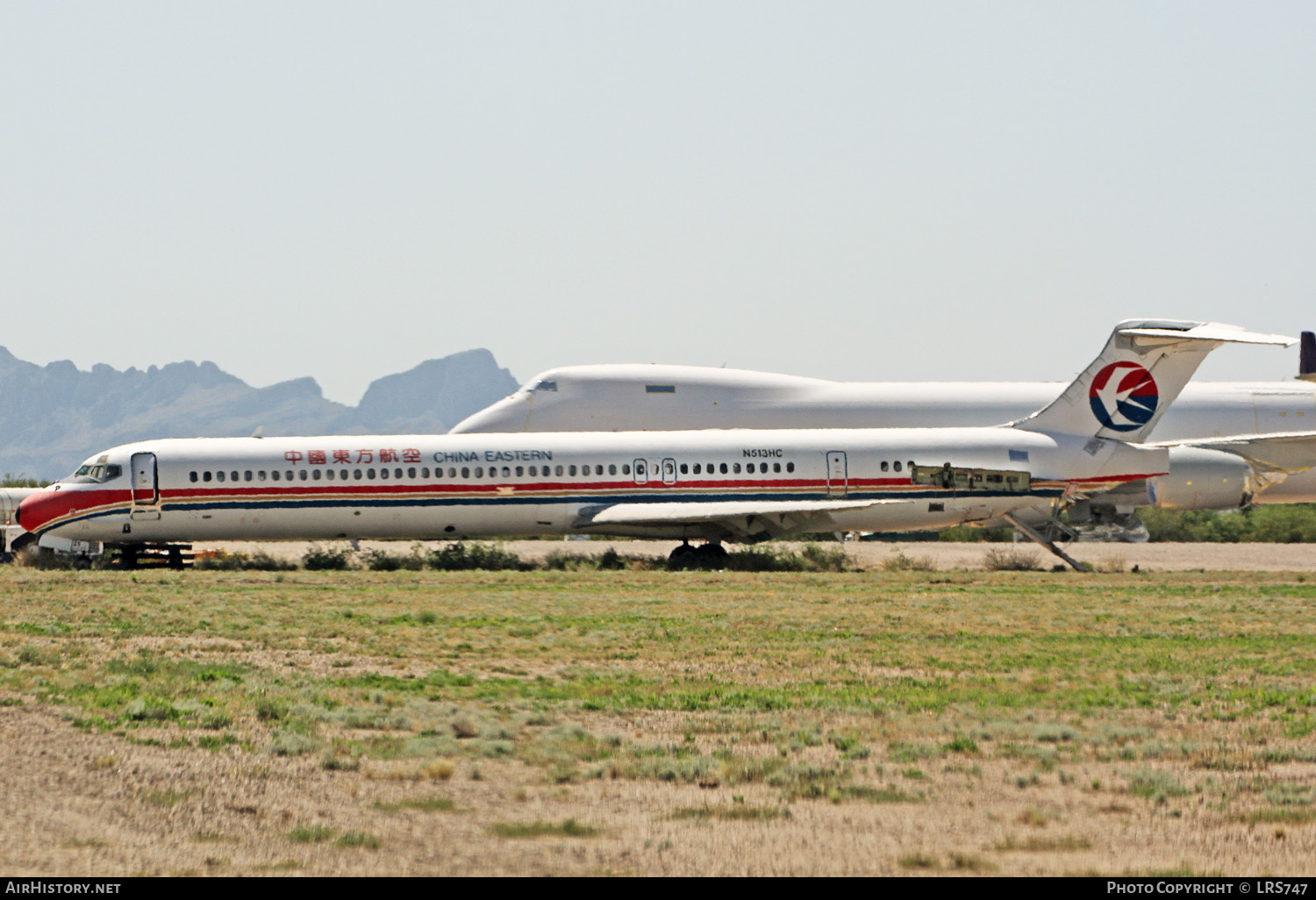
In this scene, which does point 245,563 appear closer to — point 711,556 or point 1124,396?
point 711,556

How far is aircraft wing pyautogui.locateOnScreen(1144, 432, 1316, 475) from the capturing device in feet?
120

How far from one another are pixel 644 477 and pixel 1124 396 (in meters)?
12.8

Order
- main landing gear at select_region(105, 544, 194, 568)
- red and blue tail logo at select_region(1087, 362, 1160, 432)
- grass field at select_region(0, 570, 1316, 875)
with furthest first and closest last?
1. red and blue tail logo at select_region(1087, 362, 1160, 432)
2. main landing gear at select_region(105, 544, 194, 568)
3. grass field at select_region(0, 570, 1316, 875)

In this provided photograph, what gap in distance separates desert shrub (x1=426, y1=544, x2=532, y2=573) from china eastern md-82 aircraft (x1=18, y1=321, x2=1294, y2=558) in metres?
1.15

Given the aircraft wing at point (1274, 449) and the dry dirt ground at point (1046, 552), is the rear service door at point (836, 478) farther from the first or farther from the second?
the aircraft wing at point (1274, 449)

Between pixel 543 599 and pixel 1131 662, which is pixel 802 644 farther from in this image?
pixel 543 599

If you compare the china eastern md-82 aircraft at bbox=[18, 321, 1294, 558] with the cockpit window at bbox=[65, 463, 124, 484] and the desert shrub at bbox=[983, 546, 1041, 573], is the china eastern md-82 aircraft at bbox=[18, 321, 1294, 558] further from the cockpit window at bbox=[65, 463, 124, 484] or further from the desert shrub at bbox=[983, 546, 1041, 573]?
the desert shrub at bbox=[983, 546, 1041, 573]

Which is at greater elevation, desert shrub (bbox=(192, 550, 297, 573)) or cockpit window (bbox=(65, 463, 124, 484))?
cockpit window (bbox=(65, 463, 124, 484))

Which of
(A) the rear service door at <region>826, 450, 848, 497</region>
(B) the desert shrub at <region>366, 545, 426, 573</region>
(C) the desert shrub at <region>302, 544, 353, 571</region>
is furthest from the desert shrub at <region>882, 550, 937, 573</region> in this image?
(C) the desert shrub at <region>302, 544, 353, 571</region>

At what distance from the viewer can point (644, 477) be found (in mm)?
34344

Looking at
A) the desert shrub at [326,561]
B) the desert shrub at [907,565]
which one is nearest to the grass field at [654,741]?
the desert shrub at [907,565]

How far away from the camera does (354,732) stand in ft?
40.6

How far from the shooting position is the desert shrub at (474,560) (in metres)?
35.0

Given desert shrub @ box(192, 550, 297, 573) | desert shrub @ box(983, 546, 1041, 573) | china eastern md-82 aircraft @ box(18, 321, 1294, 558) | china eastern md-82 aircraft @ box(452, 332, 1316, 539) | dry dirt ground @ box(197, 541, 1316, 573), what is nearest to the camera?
china eastern md-82 aircraft @ box(18, 321, 1294, 558)
